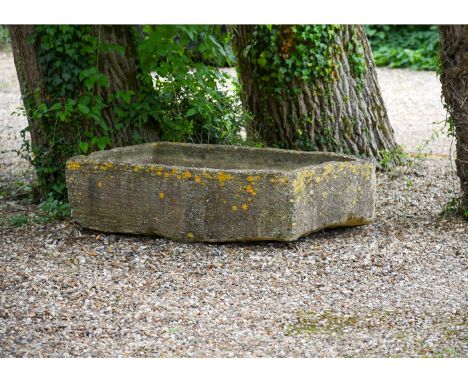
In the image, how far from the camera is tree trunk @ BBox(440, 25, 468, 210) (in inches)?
215

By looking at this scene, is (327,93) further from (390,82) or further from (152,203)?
(390,82)

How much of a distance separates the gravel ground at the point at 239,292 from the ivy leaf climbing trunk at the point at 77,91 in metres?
0.58

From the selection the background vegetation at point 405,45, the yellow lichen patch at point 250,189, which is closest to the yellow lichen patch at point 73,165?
the yellow lichen patch at point 250,189

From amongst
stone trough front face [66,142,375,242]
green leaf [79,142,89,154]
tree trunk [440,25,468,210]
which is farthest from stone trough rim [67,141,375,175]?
tree trunk [440,25,468,210]

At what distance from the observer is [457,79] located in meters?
5.54

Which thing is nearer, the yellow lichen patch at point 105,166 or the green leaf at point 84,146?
the yellow lichen patch at point 105,166

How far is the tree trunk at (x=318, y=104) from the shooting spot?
6973 mm

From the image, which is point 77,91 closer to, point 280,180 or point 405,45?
point 280,180

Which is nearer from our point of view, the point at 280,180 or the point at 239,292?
the point at 239,292

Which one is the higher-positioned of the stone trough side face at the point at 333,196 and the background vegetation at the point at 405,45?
the background vegetation at the point at 405,45

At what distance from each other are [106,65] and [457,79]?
2.61 meters

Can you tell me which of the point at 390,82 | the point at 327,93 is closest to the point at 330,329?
the point at 327,93

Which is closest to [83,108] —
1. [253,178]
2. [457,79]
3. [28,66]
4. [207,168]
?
[28,66]

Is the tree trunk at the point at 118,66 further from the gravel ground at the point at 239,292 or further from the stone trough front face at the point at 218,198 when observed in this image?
the gravel ground at the point at 239,292
